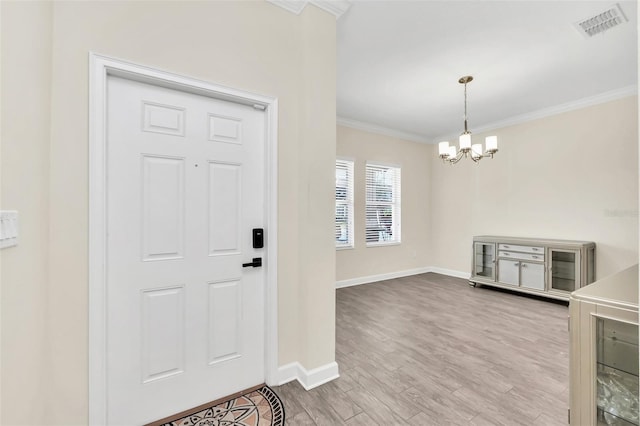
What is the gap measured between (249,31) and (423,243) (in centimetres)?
525

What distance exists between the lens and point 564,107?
13.7ft

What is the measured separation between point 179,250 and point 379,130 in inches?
177

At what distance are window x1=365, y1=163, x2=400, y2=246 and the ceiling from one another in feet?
3.88

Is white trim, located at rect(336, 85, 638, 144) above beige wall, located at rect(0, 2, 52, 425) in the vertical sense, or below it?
above

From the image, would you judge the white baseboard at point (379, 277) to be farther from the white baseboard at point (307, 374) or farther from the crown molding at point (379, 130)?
the crown molding at point (379, 130)

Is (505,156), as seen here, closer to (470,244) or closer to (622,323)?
(470,244)

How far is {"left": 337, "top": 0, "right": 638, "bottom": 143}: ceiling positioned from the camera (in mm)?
2309

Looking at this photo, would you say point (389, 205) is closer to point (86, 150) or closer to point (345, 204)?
point (345, 204)

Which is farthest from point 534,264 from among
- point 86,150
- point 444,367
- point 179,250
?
point 86,150

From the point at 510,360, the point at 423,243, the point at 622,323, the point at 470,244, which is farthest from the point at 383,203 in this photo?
the point at 622,323

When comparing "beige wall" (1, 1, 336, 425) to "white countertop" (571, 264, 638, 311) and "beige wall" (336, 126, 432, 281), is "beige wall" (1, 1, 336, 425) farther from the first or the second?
"beige wall" (336, 126, 432, 281)

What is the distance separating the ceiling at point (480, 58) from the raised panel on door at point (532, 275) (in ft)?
8.07

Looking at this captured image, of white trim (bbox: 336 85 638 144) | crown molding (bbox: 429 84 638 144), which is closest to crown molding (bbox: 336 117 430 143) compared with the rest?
white trim (bbox: 336 85 638 144)

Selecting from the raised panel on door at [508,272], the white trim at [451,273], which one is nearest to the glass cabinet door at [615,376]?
the raised panel on door at [508,272]
